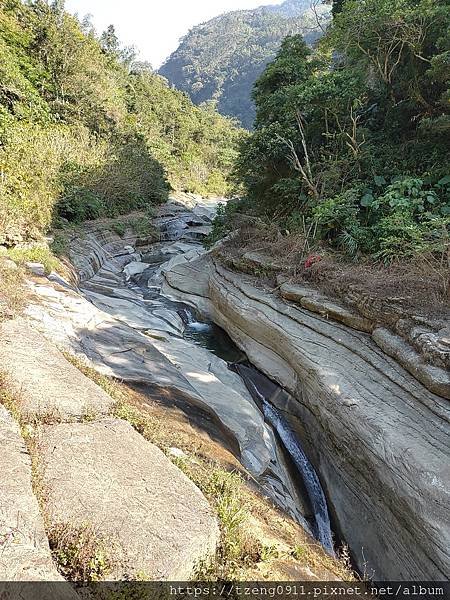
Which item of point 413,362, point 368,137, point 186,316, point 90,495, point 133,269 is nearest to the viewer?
point 90,495

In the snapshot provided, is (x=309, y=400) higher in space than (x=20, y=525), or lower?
lower

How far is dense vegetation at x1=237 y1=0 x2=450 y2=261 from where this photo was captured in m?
6.38

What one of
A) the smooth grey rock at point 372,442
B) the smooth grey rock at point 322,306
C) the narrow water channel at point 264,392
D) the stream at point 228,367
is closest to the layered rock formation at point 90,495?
the stream at point 228,367

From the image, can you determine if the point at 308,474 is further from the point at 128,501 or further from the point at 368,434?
the point at 128,501

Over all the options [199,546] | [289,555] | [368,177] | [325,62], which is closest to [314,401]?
[289,555]

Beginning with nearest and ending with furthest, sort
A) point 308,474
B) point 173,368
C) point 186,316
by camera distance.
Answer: point 308,474, point 173,368, point 186,316

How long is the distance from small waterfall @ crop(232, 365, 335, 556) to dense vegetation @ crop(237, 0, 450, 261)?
281 centimetres

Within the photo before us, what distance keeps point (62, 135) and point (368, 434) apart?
15141mm

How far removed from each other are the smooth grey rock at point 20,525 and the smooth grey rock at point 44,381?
0.49 metres

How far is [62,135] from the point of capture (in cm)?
1480

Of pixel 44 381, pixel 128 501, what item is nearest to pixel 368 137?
pixel 44 381

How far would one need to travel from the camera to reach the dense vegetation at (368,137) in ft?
20.9

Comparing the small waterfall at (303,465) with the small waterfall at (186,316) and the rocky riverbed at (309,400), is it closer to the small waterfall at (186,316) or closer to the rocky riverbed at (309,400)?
the rocky riverbed at (309,400)

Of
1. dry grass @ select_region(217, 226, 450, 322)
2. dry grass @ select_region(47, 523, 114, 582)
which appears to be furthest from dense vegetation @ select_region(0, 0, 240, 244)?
dry grass @ select_region(47, 523, 114, 582)
